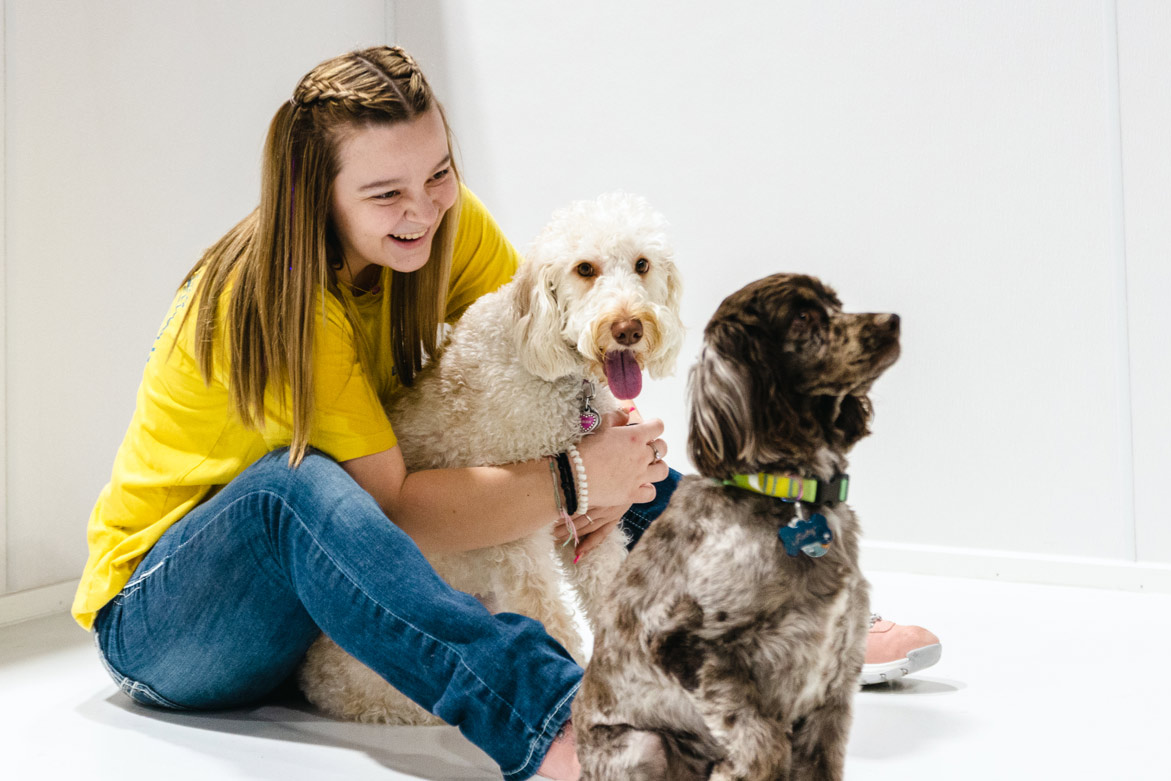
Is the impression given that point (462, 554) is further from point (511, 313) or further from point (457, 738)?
point (511, 313)

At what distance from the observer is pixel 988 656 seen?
214 centimetres

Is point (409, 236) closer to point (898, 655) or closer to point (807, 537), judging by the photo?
point (807, 537)

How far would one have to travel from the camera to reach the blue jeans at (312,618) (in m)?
1.37

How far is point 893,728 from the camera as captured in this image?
1.73 m

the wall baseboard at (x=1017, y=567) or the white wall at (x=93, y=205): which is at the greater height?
the white wall at (x=93, y=205)

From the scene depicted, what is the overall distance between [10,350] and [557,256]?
5.37ft

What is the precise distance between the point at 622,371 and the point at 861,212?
5.20 feet

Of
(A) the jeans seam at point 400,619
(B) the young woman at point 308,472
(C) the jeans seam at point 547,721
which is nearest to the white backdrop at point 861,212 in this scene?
(B) the young woman at point 308,472

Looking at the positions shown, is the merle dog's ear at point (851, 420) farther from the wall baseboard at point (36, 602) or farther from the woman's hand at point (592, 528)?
the wall baseboard at point (36, 602)

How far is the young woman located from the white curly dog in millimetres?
67

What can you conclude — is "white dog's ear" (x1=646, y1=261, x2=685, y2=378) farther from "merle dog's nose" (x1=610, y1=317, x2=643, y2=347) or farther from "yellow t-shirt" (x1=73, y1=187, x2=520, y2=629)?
"yellow t-shirt" (x1=73, y1=187, x2=520, y2=629)

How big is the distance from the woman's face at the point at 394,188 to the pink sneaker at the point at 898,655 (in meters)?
1.10

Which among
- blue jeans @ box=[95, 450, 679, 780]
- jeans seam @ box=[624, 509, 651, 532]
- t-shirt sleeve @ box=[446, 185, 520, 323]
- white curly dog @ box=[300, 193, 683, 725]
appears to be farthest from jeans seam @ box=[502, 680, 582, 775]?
t-shirt sleeve @ box=[446, 185, 520, 323]

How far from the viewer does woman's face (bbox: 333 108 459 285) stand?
1.66 meters
